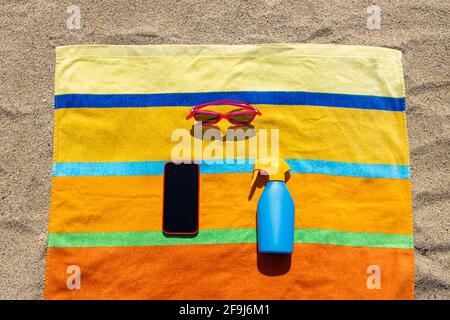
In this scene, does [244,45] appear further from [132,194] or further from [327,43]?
[132,194]

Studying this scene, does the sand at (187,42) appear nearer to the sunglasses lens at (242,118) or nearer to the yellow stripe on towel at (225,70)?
the yellow stripe on towel at (225,70)

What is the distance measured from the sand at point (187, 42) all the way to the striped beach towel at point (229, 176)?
6 cm

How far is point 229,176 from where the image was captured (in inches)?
57.2

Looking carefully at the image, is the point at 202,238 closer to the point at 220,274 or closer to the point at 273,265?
the point at 220,274

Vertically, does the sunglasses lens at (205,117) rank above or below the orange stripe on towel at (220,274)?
above

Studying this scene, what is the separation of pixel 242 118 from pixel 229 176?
0.19 metres

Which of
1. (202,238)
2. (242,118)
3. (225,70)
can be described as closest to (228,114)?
(242,118)

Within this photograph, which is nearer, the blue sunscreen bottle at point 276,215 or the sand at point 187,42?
the blue sunscreen bottle at point 276,215

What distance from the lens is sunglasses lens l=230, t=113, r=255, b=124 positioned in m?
1.46

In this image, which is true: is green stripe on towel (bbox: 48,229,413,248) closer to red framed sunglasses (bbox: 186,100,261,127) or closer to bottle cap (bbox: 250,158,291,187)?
bottle cap (bbox: 250,158,291,187)

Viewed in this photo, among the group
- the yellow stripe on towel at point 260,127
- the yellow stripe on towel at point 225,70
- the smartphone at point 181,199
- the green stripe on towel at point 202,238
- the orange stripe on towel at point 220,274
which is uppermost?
the yellow stripe on towel at point 225,70

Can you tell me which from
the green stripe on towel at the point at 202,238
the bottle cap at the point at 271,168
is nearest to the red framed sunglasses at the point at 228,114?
the bottle cap at the point at 271,168

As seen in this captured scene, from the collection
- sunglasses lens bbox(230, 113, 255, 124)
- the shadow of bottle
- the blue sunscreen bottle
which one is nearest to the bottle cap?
the blue sunscreen bottle

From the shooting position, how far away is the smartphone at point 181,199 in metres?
1.43
